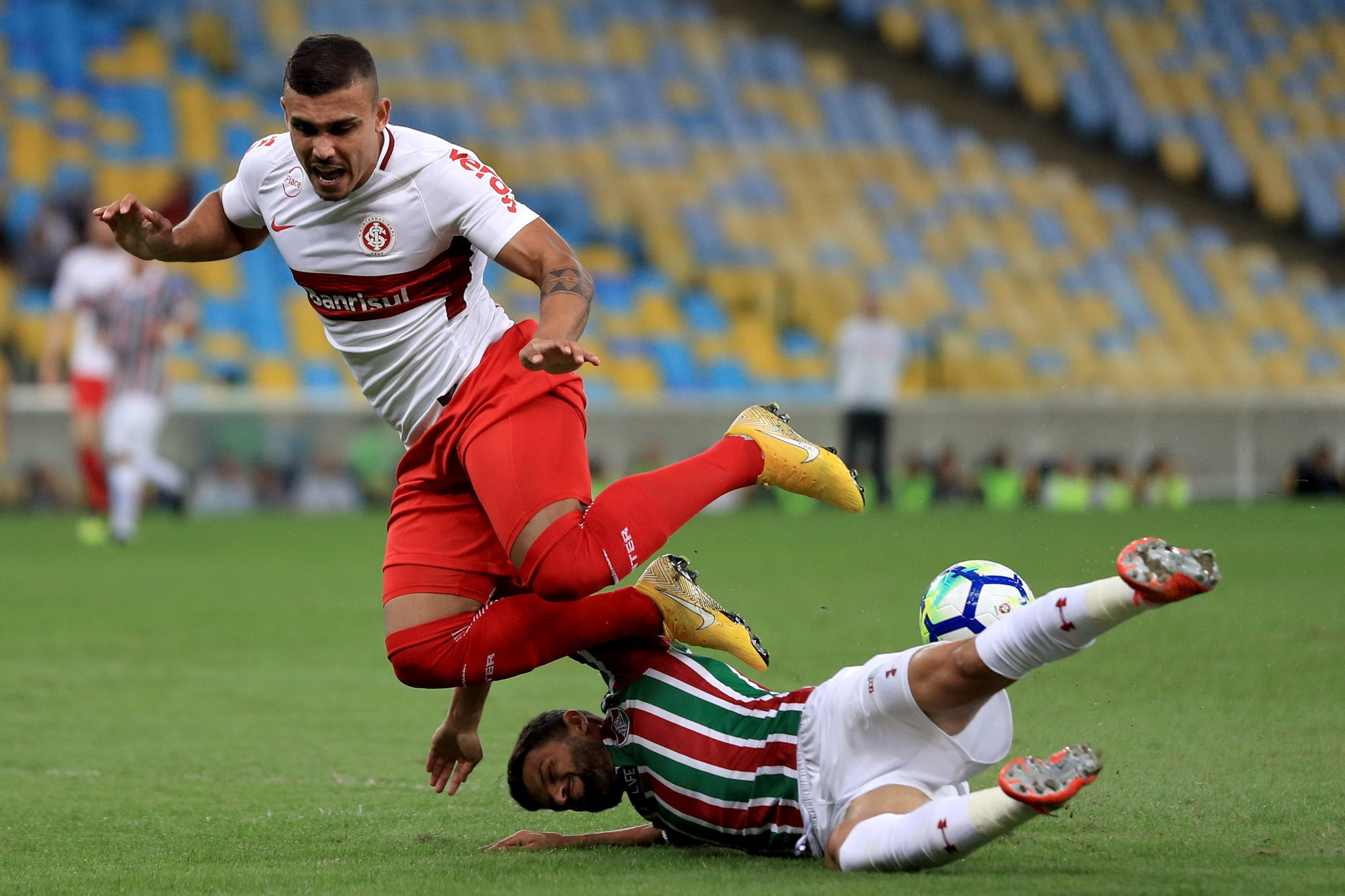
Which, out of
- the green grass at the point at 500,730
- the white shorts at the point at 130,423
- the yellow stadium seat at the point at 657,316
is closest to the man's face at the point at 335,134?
the green grass at the point at 500,730

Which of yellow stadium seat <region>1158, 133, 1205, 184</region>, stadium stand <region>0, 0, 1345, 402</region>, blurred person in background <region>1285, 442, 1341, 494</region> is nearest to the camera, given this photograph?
blurred person in background <region>1285, 442, 1341, 494</region>

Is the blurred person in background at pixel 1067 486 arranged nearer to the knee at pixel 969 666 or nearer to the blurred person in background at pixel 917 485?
the blurred person in background at pixel 917 485

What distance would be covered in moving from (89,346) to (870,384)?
7069mm

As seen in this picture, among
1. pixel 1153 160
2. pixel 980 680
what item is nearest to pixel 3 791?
pixel 980 680

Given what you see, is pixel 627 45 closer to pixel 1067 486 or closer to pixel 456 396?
pixel 1067 486

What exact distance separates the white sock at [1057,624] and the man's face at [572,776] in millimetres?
1022

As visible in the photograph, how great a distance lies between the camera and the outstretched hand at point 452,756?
4.46m

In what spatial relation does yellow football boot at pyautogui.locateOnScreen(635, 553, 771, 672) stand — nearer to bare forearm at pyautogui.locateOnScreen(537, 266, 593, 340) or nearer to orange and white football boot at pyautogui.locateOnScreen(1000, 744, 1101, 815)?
bare forearm at pyautogui.locateOnScreen(537, 266, 593, 340)

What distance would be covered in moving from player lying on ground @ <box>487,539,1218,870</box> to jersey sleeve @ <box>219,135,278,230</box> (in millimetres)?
1616

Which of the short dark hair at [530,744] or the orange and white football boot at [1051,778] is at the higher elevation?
the orange and white football boot at [1051,778]

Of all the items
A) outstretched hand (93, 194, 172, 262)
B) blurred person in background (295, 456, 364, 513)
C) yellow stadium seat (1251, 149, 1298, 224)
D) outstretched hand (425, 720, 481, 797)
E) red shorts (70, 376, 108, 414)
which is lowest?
blurred person in background (295, 456, 364, 513)

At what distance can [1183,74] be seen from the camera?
23859mm

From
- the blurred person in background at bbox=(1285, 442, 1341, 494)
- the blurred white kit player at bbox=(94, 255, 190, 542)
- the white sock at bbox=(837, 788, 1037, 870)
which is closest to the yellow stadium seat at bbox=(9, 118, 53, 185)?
the blurred white kit player at bbox=(94, 255, 190, 542)

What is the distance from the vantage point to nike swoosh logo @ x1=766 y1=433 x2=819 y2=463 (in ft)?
15.3
